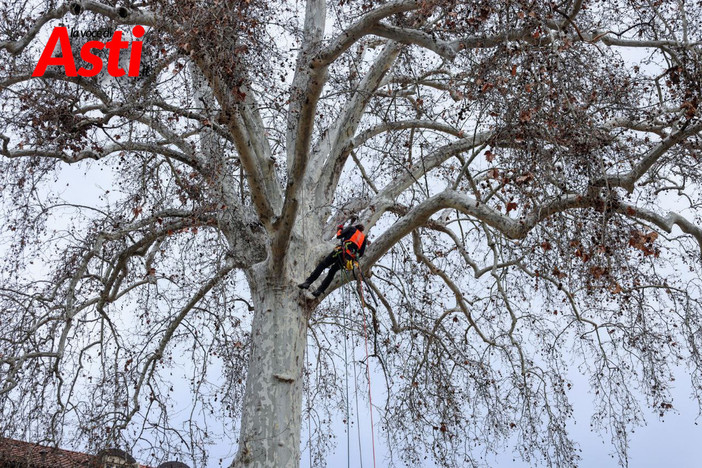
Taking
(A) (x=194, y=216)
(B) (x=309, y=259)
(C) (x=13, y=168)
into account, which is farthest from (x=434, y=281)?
(C) (x=13, y=168)

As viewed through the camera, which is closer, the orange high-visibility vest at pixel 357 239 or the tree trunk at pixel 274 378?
the tree trunk at pixel 274 378

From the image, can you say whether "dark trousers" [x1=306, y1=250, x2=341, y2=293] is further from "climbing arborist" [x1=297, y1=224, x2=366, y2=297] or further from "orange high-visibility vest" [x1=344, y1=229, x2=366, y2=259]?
"orange high-visibility vest" [x1=344, y1=229, x2=366, y2=259]

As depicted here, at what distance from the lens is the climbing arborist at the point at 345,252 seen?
25.1 feet

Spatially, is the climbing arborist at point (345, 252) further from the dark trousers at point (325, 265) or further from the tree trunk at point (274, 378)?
the tree trunk at point (274, 378)

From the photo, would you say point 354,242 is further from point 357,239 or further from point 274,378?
point 274,378

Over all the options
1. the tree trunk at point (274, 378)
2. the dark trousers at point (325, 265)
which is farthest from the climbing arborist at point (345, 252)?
the tree trunk at point (274, 378)

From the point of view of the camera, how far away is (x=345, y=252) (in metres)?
7.72

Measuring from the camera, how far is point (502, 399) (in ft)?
30.9

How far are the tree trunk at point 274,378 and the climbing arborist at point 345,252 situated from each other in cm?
23

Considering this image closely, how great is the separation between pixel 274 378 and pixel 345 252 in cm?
156

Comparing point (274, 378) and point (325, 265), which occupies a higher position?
point (325, 265)

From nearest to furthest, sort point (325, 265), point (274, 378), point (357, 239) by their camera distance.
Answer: point (274, 378), point (357, 239), point (325, 265)

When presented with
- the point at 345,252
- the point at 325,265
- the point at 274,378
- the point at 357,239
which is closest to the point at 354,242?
the point at 357,239

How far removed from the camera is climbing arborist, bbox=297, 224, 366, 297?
7641 mm
